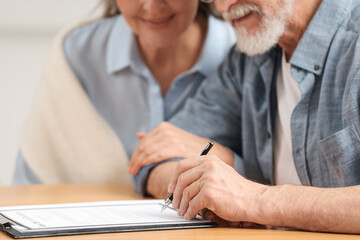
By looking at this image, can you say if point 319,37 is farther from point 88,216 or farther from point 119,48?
point 119,48

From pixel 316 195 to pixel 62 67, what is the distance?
997 millimetres

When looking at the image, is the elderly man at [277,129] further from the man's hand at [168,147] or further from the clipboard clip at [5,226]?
the clipboard clip at [5,226]

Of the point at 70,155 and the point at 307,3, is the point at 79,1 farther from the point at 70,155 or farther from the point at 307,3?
the point at 307,3

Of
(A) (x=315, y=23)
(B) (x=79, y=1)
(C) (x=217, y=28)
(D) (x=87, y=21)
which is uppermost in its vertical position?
(B) (x=79, y=1)

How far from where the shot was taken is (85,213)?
1.04 metres

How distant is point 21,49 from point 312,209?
2.00 meters

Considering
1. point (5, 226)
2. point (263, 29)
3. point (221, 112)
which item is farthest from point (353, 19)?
point (5, 226)

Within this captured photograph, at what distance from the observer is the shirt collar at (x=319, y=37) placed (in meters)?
1.22

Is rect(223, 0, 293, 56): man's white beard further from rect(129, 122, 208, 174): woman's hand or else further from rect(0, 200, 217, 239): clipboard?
rect(0, 200, 217, 239): clipboard

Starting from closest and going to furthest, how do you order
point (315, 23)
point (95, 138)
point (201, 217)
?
point (201, 217) → point (315, 23) → point (95, 138)

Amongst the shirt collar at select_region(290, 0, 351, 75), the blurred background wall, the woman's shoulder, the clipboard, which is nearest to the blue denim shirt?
the shirt collar at select_region(290, 0, 351, 75)

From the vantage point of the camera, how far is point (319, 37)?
1229 millimetres

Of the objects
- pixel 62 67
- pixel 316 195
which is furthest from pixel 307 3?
pixel 62 67

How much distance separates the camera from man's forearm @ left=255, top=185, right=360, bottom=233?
922 mm
